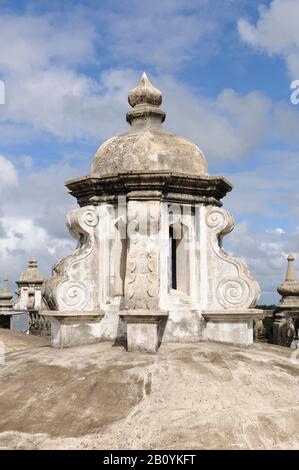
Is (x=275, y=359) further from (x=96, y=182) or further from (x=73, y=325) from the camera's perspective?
(x=96, y=182)

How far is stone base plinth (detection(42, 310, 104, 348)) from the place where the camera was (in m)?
7.29

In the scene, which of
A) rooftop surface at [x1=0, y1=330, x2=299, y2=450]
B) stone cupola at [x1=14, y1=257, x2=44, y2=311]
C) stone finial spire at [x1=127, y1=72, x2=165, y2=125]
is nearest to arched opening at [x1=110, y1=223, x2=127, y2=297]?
rooftop surface at [x1=0, y1=330, x2=299, y2=450]

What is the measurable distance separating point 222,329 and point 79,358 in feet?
6.86

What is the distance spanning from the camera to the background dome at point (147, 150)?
25.2 feet

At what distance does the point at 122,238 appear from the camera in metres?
7.88

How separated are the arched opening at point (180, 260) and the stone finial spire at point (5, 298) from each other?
10.7m

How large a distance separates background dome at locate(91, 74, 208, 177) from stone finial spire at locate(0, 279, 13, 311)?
425 inches

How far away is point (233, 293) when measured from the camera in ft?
24.5

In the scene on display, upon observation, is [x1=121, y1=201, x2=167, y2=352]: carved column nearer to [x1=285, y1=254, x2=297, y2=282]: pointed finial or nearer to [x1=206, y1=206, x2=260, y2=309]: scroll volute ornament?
[x1=206, y1=206, x2=260, y2=309]: scroll volute ornament

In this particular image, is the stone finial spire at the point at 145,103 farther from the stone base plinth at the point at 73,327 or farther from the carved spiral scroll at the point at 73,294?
the stone base plinth at the point at 73,327

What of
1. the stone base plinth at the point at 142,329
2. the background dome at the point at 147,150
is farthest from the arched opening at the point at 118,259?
the stone base plinth at the point at 142,329

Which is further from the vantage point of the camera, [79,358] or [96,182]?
[96,182]

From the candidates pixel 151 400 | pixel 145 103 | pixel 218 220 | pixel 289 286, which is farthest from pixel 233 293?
pixel 289 286
